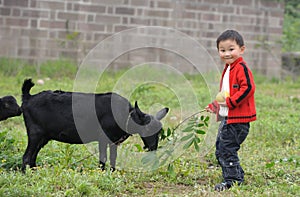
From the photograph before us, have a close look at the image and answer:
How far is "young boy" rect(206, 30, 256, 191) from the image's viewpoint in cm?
551

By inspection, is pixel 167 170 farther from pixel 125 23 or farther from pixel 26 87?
pixel 125 23

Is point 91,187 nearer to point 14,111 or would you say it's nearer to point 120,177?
point 120,177

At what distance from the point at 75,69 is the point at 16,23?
1823 mm

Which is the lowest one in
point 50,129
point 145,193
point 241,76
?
point 145,193

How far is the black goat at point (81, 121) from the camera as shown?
6090 millimetres

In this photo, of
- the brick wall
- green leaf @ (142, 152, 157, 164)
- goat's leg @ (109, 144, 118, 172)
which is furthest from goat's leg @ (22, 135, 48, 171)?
the brick wall

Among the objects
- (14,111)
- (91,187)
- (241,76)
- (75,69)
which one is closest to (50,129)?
(14,111)

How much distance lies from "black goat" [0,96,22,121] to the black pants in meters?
2.44

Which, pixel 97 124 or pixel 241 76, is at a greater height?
pixel 241 76

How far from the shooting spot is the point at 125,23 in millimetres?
13992

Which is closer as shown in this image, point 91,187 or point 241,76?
point 91,187

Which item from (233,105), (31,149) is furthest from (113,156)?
(233,105)

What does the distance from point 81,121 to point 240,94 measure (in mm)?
1833

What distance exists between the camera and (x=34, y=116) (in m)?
6.11
